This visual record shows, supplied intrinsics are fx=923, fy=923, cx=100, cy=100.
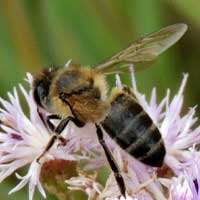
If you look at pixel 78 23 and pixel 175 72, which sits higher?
pixel 78 23

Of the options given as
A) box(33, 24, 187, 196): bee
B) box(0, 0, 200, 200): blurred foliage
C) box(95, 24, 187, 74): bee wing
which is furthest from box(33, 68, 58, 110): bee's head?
box(0, 0, 200, 200): blurred foliage

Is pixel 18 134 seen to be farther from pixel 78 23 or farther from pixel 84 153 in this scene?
pixel 78 23

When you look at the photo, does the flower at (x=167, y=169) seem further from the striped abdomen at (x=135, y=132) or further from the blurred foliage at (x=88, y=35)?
the blurred foliage at (x=88, y=35)

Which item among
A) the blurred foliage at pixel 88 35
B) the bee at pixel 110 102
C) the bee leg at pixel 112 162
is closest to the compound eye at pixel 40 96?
the bee at pixel 110 102

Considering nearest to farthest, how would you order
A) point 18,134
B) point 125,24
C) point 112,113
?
1. point 112,113
2. point 18,134
3. point 125,24

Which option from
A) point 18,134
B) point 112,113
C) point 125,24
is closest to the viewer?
point 112,113

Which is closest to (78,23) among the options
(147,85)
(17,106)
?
(147,85)

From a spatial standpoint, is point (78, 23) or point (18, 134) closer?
point (18, 134)
